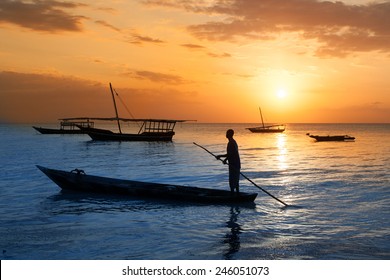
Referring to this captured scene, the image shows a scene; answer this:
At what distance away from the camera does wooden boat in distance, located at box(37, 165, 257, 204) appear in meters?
13.4

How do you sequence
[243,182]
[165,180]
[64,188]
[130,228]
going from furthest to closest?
[165,180] → [243,182] → [64,188] → [130,228]

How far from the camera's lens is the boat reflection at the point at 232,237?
827 cm

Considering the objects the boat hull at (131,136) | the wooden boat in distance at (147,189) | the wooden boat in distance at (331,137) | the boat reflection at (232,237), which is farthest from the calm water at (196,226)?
the wooden boat in distance at (331,137)

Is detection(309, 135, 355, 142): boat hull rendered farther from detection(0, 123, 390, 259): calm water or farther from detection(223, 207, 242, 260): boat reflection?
detection(223, 207, 242, 260): boat reflection

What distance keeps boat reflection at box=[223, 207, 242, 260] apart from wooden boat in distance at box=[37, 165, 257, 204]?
110 cm

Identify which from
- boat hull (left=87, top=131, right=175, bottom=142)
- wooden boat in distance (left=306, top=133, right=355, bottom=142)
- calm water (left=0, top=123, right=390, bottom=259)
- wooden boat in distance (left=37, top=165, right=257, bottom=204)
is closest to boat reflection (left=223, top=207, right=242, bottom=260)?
calm water (left=0, top=123, right=390, bottom=259)

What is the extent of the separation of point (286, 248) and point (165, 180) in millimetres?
13325

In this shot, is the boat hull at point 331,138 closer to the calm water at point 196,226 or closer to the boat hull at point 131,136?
the boat hull at point 131,136

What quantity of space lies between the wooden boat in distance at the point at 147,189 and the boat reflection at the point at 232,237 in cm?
110

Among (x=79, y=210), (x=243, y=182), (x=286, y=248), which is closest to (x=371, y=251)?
(x=286, y=248)

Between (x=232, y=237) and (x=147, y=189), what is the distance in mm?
5607
